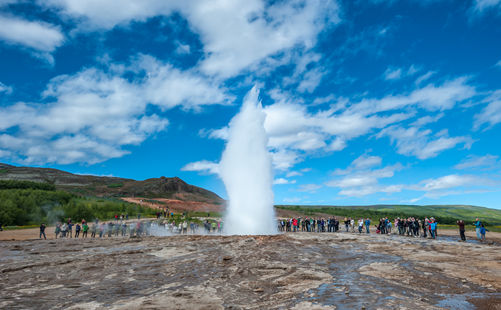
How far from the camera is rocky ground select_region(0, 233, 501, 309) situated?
7.34 meters

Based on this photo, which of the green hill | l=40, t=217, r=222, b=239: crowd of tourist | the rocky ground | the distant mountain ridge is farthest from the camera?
the distant mountain ridge

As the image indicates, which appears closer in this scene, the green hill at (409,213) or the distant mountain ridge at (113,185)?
the green hill at (409,213)

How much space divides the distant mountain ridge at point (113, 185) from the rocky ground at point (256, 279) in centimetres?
8546

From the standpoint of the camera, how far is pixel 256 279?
9906mm

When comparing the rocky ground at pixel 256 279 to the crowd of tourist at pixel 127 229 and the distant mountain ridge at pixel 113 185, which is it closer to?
the crowd of tourist at pixel 127 229

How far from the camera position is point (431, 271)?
10.9m

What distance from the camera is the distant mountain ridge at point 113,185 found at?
9756 cm

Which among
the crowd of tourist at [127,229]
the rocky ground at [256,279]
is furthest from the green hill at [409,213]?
the rocky ground at [256,279]

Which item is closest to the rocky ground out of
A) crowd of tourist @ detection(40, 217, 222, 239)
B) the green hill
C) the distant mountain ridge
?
crowd of tourist @ detection(40, 217, 222, 239)

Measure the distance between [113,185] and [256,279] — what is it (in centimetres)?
10971

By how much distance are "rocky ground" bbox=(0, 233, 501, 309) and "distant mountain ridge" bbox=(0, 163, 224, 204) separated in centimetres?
8546

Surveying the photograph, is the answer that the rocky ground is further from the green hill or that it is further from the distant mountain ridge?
the distant mountain ridge

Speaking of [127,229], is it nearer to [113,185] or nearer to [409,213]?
[113,185]

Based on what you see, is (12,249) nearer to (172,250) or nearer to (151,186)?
(172,250)
